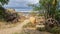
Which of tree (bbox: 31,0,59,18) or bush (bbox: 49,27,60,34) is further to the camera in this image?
tree (bbox: 31,0,59,18)

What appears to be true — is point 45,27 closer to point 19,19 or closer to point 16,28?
point 16,28

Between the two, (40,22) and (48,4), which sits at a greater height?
(48,4)

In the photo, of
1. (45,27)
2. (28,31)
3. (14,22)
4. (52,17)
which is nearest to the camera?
(28,31)

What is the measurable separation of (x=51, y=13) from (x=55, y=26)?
94 cm

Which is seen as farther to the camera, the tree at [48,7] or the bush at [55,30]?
the tree at [48,7]

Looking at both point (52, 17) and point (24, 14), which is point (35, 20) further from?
point (24, 14)

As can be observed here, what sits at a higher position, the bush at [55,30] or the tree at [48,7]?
the tree at [48,7]

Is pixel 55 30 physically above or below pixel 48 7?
below

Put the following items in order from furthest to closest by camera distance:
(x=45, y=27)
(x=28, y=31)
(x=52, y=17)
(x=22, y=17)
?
(x=22, y=17) → (x=52, y=17) → (x=45, y=27) → (x=28, y=31)

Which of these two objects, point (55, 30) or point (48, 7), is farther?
point (48, 7)

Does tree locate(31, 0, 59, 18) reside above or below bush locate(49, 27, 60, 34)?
above

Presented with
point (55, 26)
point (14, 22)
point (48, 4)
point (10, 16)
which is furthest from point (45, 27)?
point (10, 16)

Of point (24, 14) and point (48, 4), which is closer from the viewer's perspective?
point (48, 4)

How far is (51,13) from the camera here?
1018cm
